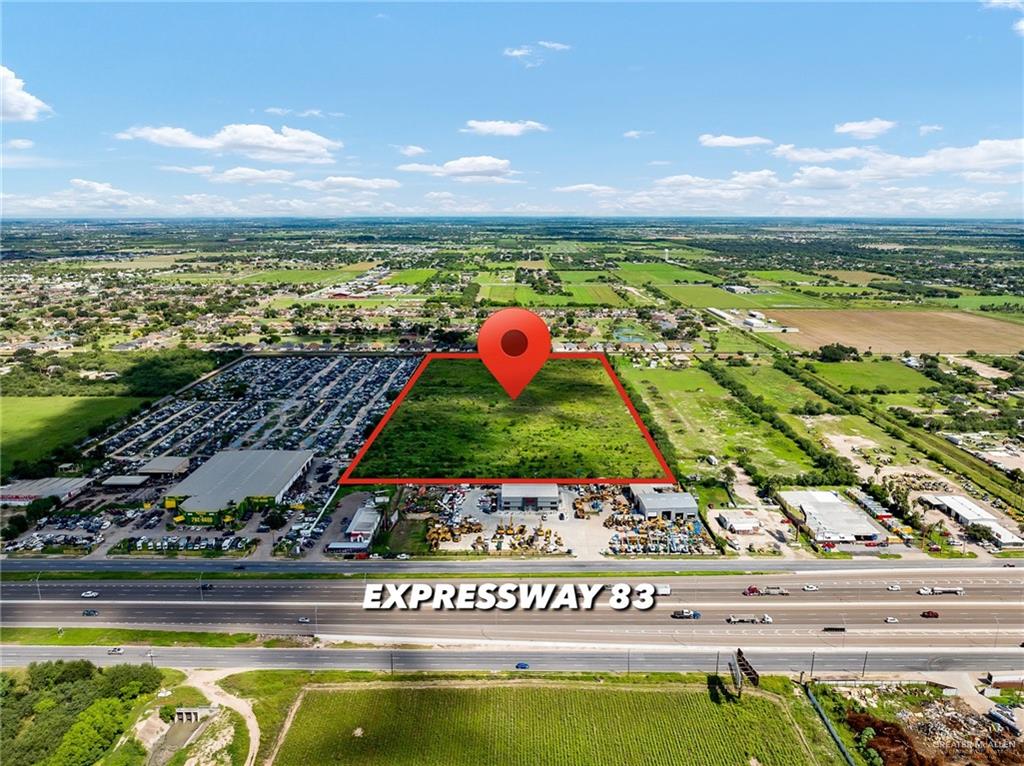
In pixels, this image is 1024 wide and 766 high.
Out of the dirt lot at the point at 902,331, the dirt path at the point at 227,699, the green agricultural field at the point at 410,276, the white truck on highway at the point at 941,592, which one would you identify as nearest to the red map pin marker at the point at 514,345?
the dirt path at the point at 227,699

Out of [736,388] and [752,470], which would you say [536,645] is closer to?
[752,470]

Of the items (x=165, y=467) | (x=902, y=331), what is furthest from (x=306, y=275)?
(x=902, y=331)

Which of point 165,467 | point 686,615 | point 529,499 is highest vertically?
point 165,467

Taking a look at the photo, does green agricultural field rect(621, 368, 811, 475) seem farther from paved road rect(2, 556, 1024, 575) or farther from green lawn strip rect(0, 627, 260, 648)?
green lawn strip rect(0, 627, 260, 648)

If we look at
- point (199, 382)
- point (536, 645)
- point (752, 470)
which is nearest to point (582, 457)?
point (752, 470)

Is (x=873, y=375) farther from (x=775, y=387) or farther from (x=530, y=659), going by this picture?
(x=530, y=659)
